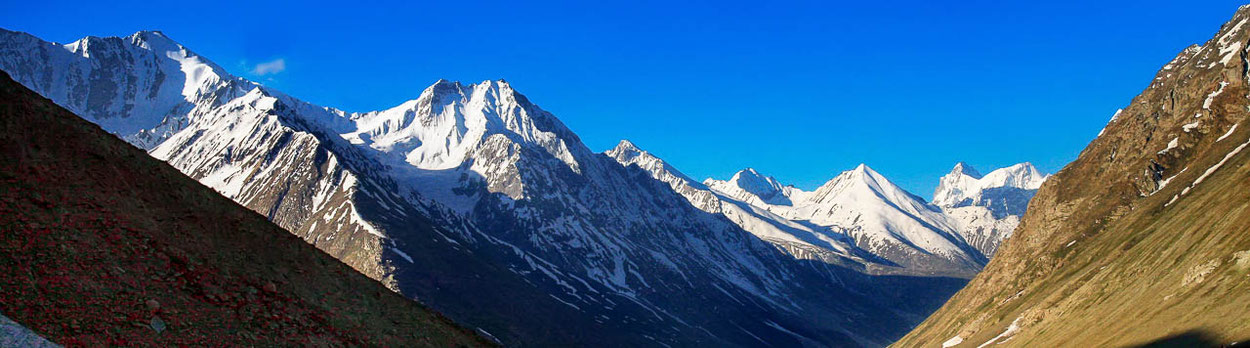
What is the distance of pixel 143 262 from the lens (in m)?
40.5

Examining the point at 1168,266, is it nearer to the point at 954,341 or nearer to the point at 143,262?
the point at 954,341

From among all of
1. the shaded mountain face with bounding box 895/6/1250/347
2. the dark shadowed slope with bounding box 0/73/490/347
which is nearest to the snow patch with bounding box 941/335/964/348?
the shaded mountain face with bounding box 895/6/1250/347

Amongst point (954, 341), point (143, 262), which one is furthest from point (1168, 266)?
point (143, 262)

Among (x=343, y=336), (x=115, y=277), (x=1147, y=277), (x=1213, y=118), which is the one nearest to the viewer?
(x=115, y=277)

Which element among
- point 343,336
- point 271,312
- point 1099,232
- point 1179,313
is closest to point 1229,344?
point 1179,313

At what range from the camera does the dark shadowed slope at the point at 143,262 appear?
34.9 m

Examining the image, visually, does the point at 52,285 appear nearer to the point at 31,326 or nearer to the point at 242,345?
the point at 31,326

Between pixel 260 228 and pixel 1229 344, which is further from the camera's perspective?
pixel 1229 344

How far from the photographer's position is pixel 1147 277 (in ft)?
362

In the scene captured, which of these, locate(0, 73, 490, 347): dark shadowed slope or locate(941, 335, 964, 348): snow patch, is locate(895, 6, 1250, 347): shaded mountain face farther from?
locate(0, 73, 490, 347): dark shadowed slope

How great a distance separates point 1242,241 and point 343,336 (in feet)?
317

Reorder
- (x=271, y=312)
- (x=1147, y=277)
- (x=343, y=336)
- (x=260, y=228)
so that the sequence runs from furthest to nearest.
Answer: (x=1147, y=277) < (x=260, y=228) < (x=343, y=336) < (x=271, y=312)

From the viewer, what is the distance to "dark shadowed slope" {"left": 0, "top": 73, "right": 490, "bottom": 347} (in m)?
34.9

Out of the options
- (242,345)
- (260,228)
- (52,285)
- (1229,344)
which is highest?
(260,228)
